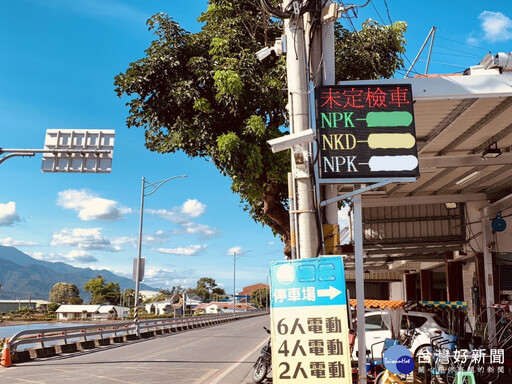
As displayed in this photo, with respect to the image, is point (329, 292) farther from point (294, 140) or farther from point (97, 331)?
point (97, 331)

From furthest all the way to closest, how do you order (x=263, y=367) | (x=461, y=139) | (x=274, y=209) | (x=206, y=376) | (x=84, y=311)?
(x=84, y=311) < (x=274, y=209) < (x=206, y=376) < (x=461, y=139) < (x=263, y=367)

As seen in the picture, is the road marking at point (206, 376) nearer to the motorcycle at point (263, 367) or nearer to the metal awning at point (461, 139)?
the motorcycle at point (263, 367)

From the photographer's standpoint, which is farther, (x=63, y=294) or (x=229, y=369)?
(x=63, y=294)

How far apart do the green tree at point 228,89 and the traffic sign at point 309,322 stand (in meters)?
7.93

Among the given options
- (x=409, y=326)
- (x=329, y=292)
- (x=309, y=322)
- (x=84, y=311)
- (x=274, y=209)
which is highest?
(x=274, y=209)

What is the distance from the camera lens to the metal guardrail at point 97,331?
17.7 meters

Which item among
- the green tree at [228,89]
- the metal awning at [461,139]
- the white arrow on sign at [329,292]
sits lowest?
the white arrow on sign at [329,292]

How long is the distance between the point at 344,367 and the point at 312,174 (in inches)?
132

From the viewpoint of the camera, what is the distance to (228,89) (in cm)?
1447

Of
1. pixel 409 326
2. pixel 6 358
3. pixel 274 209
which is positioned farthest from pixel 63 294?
pixel 409 326

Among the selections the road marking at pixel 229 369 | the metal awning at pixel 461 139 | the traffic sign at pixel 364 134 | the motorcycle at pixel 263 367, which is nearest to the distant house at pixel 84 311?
the road marking at pixel 229 369

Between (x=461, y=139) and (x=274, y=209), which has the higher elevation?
(x=461, y=139)

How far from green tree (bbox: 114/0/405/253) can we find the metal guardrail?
7588 millimetres

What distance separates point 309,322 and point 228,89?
29.9 ft
